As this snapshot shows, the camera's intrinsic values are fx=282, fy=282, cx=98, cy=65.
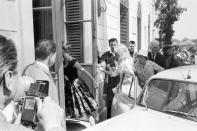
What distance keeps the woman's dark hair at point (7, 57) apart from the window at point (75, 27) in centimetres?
494

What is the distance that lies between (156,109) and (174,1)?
28.3 m

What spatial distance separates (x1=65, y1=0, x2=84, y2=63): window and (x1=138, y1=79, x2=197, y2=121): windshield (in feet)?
10.3

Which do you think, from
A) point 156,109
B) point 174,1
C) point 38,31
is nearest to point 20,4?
point 38,31

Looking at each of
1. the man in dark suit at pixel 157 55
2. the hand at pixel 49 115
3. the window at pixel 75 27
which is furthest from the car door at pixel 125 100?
the window at pixel 75 27

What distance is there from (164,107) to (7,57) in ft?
7.14

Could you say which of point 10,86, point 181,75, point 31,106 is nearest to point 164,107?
point 181,75

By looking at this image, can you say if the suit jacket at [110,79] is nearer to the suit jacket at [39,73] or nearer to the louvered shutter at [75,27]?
the louvered shutter at [75,27]

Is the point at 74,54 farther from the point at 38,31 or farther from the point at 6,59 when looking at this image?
the point at 6,59

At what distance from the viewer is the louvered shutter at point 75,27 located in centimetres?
634

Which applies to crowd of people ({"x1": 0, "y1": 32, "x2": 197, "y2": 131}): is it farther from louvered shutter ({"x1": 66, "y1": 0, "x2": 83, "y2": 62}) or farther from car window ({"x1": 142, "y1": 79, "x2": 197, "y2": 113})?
louvered shutter ({"x1": 66, "y1": 0, "x2": 83, "y2": 62})

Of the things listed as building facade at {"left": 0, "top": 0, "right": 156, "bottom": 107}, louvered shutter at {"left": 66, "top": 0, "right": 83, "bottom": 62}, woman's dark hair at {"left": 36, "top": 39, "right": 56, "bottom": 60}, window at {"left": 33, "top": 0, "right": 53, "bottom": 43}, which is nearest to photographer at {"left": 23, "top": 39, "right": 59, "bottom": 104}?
woman's dark hair at {"left": 36, "top": 39, "right": 56, "bottom": 60}

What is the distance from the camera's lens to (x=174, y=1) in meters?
29.5

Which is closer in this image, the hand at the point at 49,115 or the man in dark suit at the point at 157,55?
the hand at the point at 49,115

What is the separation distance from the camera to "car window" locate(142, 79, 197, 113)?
2930 millimetres
